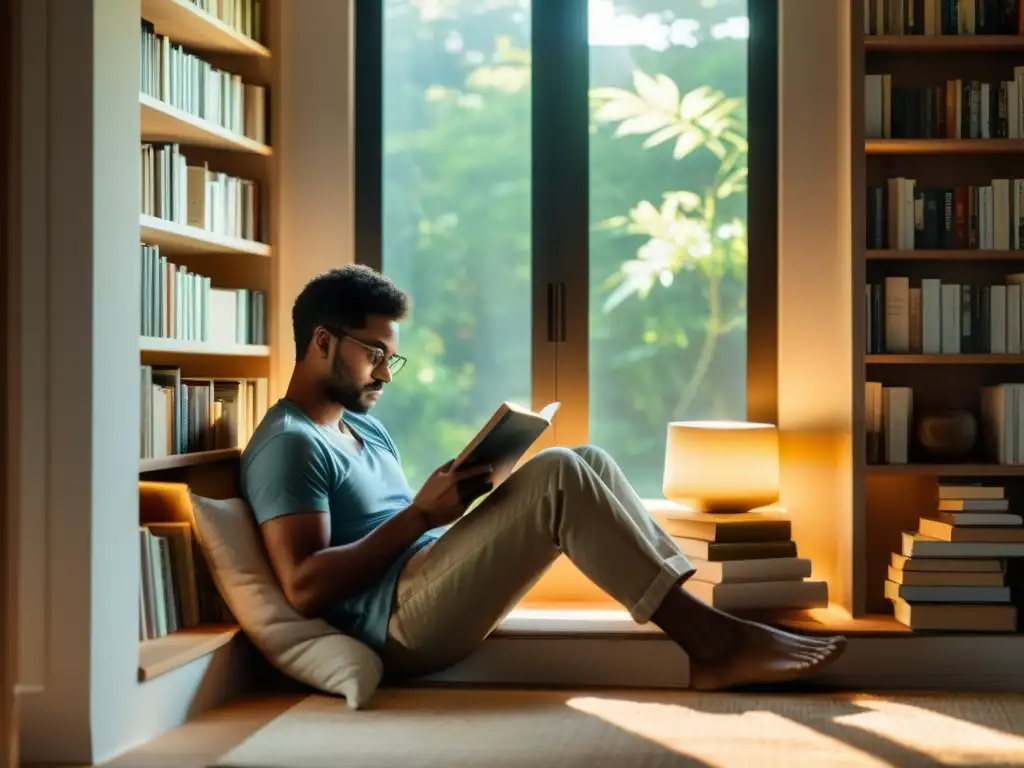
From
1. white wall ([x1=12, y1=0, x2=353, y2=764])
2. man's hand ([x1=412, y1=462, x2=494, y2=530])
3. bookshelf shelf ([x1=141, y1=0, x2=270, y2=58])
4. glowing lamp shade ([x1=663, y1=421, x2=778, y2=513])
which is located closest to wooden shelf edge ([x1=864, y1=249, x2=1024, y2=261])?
glowing lamp shade ([x1=663, y1=421, x2=778, y2=513])

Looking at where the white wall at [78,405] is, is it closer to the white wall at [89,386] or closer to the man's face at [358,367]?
the white wall at [89,386]

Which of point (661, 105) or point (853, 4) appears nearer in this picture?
point (853, 4)

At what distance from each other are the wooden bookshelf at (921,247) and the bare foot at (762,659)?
0.45 m

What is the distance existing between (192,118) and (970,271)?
2388 millimetres

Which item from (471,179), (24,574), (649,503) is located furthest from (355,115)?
(24,574)

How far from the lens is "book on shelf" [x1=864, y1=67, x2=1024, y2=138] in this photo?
3.48 meters

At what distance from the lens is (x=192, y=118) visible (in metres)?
3.20

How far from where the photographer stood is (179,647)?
2.82 m

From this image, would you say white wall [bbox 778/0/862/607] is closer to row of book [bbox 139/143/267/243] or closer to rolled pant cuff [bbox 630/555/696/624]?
rolled pant cuff [bbox 630/555/696/624]

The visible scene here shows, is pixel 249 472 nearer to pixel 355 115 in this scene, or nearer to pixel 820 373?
pixel 355 115

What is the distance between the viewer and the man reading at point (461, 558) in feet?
9.41

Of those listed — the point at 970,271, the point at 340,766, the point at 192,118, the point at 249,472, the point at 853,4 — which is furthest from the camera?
the point at 970,271

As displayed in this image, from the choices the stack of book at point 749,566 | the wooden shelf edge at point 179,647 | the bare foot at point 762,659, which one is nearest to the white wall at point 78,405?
the wooden shelf edge at point 179,647

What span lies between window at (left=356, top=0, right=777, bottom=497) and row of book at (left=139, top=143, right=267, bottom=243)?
0.39 meters
